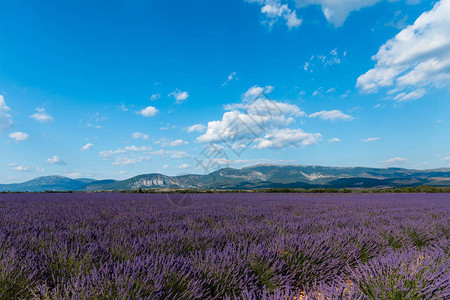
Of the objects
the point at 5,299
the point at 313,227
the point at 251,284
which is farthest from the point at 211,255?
the point at 313,227

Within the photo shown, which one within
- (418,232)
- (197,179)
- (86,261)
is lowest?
(418,232)

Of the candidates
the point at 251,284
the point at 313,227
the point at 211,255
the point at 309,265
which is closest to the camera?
the point at 251,284

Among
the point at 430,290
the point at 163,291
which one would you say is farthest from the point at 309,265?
the point at 163,291

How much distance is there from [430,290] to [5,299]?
2.92 m

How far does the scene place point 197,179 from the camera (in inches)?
429

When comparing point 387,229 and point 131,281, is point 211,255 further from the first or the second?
point 387,229

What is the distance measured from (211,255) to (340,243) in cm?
179

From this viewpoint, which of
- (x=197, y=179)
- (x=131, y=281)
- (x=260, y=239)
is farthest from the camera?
(x=197, y=179)

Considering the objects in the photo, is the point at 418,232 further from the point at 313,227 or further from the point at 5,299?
the point at 5,299

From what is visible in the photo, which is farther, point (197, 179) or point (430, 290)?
point (197, 179)

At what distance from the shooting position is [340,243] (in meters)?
2.86

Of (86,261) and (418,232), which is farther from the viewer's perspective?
(418,232)

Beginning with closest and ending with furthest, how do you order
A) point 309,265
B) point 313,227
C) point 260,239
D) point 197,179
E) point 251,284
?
1. point 251,284
2. point 309,265
3. point 260,239
4. point 313,227
5. point 197,179

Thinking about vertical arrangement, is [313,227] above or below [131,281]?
below
